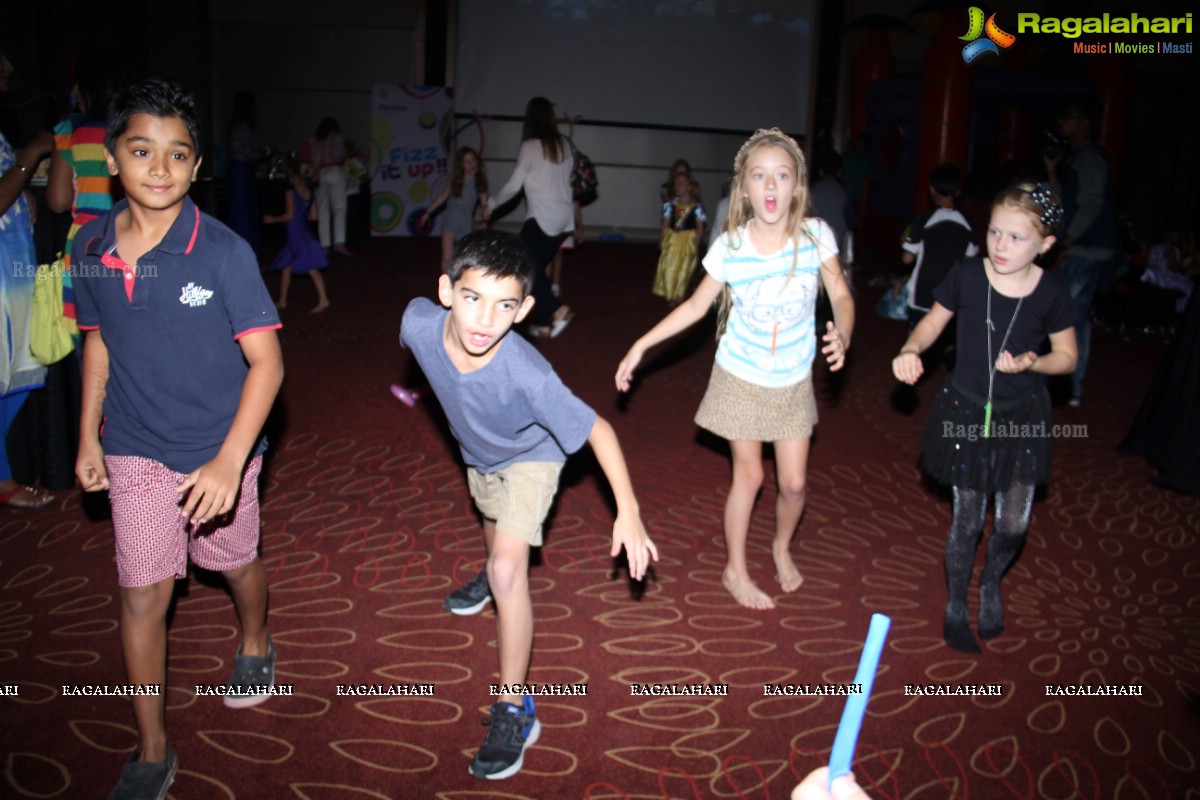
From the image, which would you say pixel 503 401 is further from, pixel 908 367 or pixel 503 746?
pixel 908 367

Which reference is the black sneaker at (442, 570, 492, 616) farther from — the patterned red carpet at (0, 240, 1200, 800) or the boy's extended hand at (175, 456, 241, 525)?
the boy's extended hand at (175, 456, 241, 525)

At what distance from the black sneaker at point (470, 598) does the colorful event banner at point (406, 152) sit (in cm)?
1035

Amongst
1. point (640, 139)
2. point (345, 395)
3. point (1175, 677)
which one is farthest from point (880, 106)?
point (1175, 677)

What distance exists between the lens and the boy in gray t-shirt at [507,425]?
230cm

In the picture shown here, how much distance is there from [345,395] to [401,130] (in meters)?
8.30

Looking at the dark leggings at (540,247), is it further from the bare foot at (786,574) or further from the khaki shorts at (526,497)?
the khaki shorts at (526,497)

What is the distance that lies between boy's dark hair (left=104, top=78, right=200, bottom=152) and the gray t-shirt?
0.73 m

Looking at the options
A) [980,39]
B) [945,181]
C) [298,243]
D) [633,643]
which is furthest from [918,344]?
[980,39]

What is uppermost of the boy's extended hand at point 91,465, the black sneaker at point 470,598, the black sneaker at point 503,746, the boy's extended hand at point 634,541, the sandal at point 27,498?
the boy's extended hand at point 91,465

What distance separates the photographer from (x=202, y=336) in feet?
7.24

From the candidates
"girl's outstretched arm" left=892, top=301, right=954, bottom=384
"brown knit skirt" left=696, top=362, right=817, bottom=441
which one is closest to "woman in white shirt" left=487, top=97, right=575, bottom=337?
"brown knit skirt" left=696, top=362, right=817, bottom=441

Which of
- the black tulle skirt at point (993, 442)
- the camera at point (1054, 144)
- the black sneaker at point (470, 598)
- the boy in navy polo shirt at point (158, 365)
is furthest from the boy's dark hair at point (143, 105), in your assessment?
the camera at point (1054, 144)

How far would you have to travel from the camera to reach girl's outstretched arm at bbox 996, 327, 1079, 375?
2.86 m

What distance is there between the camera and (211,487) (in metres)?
2.08
